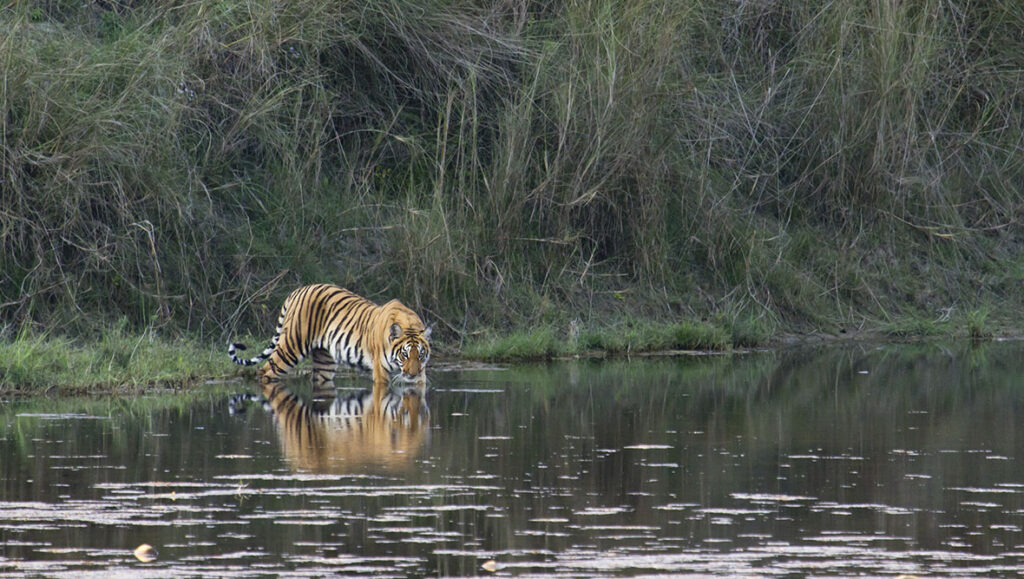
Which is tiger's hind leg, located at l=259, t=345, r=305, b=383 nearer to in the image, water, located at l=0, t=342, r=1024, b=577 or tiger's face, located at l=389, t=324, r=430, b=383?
water, located at l=0, t=342, r=1024, b=577

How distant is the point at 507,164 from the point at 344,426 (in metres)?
6.16

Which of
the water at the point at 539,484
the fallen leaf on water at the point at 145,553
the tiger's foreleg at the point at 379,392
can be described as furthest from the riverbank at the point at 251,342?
the fallen leaf on water at the point at 145,553

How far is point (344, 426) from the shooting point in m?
10.6

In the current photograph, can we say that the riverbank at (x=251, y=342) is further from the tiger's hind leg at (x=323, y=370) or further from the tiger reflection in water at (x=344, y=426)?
the tiger reflection in water at (x=344, y=426)

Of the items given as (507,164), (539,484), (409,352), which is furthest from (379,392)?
(539,484)

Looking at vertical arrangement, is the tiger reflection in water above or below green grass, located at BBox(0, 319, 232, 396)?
below

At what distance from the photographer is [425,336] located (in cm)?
1314

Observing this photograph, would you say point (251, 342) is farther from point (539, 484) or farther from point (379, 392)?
point (539, 484)

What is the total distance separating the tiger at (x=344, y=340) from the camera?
1304cm

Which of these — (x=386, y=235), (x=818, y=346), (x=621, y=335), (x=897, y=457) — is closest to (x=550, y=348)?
(x=621, y=335)

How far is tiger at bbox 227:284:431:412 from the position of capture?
13039mm

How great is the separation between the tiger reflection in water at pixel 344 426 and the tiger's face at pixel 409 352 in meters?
0.16

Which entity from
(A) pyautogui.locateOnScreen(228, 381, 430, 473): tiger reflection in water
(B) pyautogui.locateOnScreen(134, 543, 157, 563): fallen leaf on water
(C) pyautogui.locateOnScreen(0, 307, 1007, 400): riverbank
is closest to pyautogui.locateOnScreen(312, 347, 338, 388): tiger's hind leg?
(A) pyautogui.locateOnScreen(228, 381, 430, 473): tiger reflection in water

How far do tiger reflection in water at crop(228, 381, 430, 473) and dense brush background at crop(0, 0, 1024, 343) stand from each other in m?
2.38
